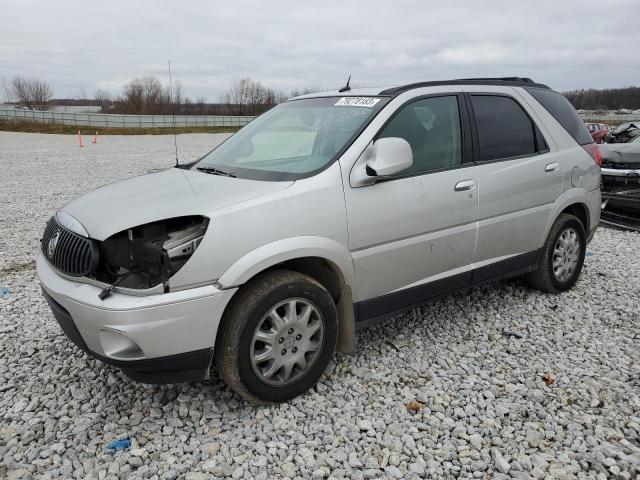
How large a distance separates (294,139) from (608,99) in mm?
111666

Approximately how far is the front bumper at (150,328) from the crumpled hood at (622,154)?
25.8 ft

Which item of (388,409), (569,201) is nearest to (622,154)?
(569,201)

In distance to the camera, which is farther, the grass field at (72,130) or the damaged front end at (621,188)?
the grass field at (72,130)

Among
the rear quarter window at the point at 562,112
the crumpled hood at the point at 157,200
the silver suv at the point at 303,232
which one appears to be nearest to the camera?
the silver suv at the point at 303,232

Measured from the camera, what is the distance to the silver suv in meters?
2.72

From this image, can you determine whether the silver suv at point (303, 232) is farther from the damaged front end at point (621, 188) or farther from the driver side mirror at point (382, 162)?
the damaged front end at point (621, 188)

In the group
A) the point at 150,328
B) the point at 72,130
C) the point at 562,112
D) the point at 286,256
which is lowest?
the point at 150,328

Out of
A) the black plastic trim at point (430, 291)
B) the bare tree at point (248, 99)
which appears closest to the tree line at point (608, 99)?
the bare tree at point (248, 99)

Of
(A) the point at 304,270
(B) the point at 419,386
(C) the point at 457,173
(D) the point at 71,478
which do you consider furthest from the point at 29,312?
(C) the point at 457,173

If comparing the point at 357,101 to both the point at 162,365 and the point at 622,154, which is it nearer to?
the point at 162,365

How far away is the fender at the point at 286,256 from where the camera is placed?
109 inches

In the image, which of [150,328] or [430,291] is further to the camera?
[430,291]

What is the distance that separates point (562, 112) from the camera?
4844mm

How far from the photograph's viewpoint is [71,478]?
2.62m
